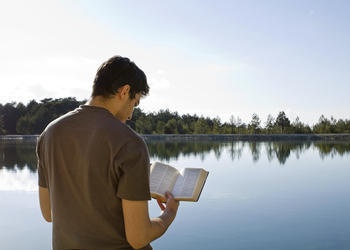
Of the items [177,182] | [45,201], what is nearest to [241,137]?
[177,182]

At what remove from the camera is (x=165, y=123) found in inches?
1550

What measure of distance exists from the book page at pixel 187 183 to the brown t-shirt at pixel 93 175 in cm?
32

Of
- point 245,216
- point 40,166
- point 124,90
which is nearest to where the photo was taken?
point 124,90

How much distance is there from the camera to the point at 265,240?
4695mm

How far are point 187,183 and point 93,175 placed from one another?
44cm

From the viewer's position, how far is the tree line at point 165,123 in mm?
35906

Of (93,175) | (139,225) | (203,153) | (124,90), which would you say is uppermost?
(124,90)

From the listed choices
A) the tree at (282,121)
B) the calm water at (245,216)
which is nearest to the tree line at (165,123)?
the tree at (282,121)

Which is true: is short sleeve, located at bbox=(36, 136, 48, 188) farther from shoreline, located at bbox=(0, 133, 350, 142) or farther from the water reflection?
shoreline, located at bbox=(0, 133, 350, 142)

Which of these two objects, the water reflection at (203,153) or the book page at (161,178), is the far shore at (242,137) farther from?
the book page at (161,178)

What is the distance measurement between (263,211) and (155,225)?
5.43 m

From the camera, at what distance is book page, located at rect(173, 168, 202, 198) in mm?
1264

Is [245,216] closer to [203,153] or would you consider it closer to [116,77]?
[116,77]

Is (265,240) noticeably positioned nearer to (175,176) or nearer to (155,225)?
(175,176)
